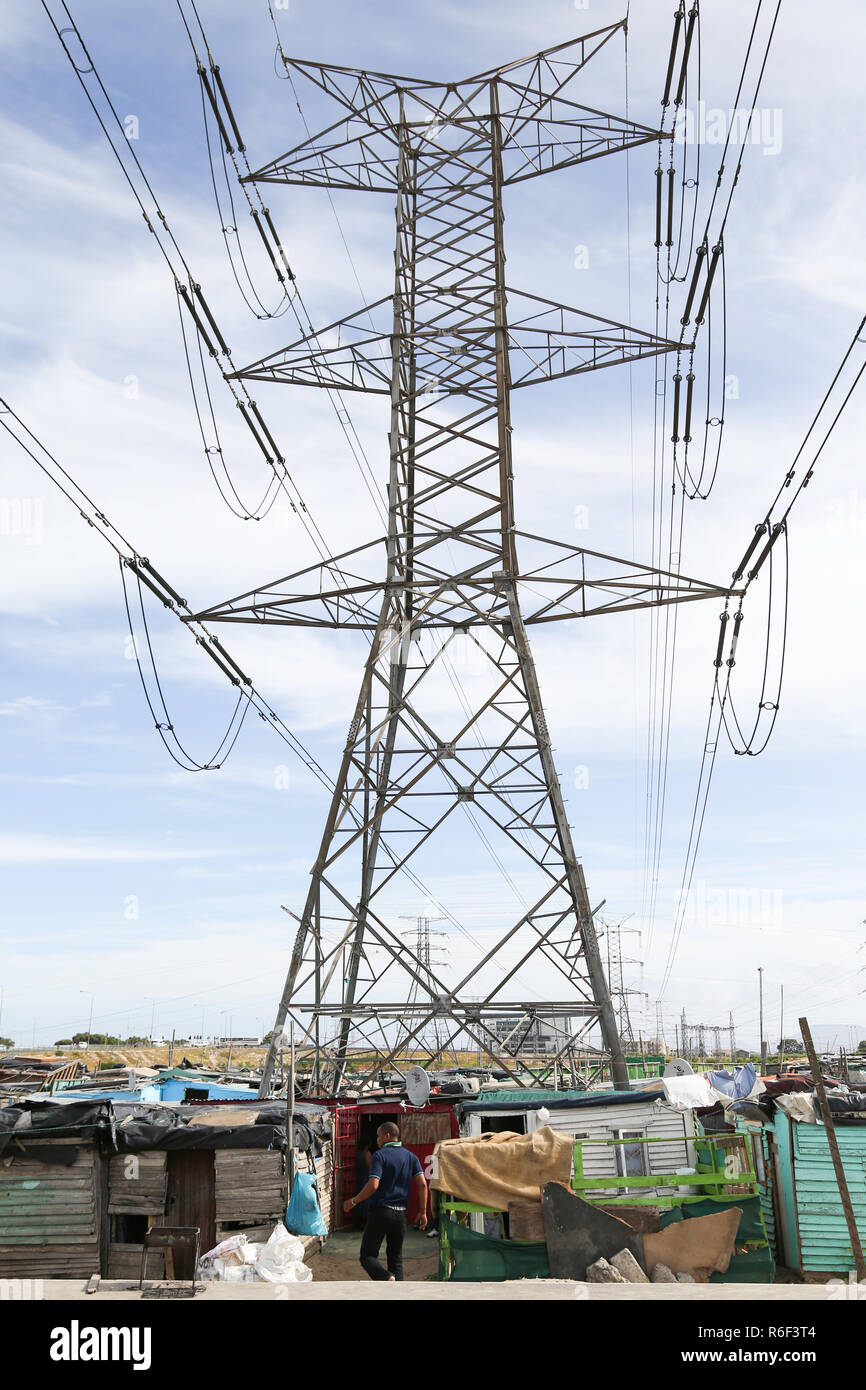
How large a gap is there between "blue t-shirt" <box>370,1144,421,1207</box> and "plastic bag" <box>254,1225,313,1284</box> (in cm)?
Result: 109

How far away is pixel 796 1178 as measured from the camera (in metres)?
14.3

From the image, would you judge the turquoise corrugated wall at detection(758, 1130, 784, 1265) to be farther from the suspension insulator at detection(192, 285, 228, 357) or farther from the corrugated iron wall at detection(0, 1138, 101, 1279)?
the suspension insulator at detection(192, 285, 228, 357)

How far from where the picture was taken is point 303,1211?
554 inches

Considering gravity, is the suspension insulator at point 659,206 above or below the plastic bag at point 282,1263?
above

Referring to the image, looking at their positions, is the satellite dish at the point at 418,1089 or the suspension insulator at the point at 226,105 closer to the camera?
the suspension insulator at the point at 226,105

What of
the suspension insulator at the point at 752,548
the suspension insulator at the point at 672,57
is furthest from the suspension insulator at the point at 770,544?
the suspension insulator at the point at 672,57

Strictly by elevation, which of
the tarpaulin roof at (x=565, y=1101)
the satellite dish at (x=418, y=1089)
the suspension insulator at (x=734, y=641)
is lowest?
the satellite dish at (x=418, y=1089)

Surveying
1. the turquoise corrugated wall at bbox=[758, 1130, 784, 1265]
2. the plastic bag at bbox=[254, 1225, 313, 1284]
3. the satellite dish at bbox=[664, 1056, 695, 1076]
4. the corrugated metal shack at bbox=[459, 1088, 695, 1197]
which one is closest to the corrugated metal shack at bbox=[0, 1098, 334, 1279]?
the plastic bag at bbox=[254, 1225, 313, 1284]

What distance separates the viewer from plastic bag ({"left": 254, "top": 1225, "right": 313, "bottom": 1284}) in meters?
10.9

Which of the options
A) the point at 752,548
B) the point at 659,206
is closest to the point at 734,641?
the point at 752,548

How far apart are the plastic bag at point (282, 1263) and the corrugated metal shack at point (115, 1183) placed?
1829 millimetres

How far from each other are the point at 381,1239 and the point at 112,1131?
13.5 ft

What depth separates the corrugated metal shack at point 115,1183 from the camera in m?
12.7

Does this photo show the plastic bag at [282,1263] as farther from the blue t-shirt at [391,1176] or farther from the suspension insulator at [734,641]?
the suspension insulator at [734,641]
